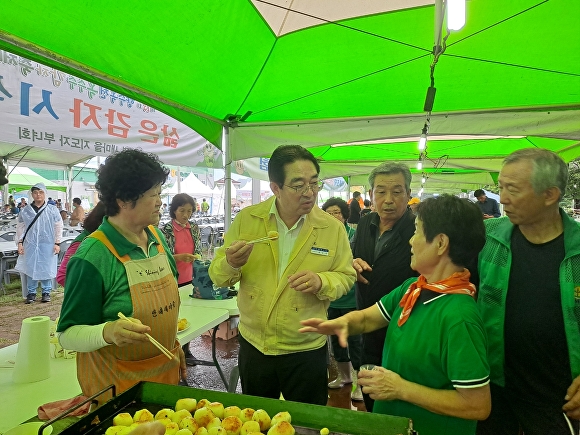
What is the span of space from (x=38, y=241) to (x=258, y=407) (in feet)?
22.1

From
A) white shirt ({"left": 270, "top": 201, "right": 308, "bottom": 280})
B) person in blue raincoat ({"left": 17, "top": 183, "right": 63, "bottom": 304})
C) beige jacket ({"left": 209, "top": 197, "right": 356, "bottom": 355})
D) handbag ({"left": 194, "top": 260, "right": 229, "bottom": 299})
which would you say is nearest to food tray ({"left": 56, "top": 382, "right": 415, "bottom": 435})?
beige jacket ({"left": 209, "top": 197, "right": 356, "bottom": 355})

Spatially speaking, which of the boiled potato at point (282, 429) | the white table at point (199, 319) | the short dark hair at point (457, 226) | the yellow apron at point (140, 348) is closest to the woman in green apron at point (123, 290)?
the yellow apron at point (140, 348)

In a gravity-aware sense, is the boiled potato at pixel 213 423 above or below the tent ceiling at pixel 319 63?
below

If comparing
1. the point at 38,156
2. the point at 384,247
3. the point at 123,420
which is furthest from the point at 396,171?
the point at 38,156

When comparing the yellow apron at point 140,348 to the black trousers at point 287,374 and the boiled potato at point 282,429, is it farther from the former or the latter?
the boiled potato at point 282,429

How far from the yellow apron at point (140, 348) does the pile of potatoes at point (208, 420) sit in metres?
0.31

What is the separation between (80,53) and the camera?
1921 mm

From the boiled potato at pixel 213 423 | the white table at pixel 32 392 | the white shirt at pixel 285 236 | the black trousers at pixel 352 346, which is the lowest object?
the black trousers at pixel 352 346

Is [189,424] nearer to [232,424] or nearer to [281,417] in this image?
[232,424]

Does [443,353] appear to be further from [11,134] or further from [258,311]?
[11,134]

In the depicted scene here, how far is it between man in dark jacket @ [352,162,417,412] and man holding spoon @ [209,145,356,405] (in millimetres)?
Result: 427

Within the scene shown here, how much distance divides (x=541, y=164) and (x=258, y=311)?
1.42 meters

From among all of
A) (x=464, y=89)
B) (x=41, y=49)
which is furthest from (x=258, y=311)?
(x=464, y=89)

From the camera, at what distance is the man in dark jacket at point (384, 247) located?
2229mm
